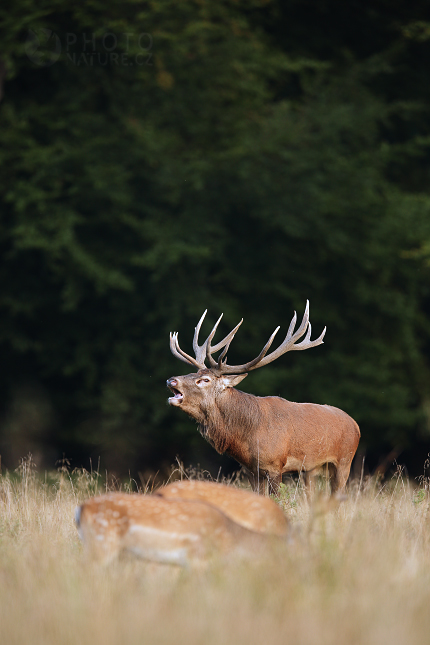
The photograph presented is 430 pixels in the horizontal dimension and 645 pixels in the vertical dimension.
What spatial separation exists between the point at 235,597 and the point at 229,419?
302 centimetres

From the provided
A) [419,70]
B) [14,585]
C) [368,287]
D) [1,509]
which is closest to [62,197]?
[368,287]

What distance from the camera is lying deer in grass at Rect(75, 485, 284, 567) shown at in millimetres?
3332

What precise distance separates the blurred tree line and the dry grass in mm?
9226

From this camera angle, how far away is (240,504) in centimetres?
376

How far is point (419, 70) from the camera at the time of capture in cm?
1467

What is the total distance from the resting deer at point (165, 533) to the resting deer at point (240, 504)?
0.52ft

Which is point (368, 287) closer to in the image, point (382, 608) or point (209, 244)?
point (209, 244)

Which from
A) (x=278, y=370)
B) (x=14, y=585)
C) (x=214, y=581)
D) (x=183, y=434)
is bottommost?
(x=183, y=434)

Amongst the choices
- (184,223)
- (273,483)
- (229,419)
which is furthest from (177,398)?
(184,223)

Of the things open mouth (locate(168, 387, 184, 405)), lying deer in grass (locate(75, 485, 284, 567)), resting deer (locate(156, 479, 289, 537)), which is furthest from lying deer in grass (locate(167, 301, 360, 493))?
lying deer in grass (locate(75, 485, 284, 567))

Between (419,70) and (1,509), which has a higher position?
(419,70)

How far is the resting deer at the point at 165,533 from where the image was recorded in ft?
10.9

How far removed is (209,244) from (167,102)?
278 cm

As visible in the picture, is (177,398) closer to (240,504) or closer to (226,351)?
(226,351)
